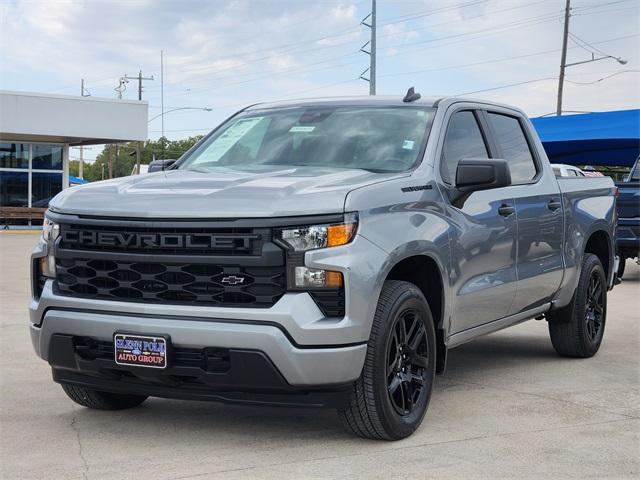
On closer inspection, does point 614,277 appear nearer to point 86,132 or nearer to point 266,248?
point 266,248

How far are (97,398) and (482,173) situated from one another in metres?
2.61

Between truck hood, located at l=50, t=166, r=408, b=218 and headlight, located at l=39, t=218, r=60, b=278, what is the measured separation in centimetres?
10

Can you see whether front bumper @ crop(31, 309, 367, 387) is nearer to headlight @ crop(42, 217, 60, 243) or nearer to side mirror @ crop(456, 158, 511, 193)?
headlight @ crop(42, 217, 60, 243)

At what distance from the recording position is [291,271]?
467cm

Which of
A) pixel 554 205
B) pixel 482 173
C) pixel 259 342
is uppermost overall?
pixel 482 173

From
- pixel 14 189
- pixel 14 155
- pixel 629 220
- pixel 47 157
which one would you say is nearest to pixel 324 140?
pixel 629 220

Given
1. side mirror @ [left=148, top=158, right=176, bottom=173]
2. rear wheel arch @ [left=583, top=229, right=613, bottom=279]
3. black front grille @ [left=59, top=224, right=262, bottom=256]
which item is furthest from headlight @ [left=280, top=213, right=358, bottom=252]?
rear wheel arch @ [left=583, top=229, right=613, bottom=279]

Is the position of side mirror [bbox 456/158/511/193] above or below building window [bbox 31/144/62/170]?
below

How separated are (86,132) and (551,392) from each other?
29598mm

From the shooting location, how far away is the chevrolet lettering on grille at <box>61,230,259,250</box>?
15.5ft

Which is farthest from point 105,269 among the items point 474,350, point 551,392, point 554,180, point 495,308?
point 474,350

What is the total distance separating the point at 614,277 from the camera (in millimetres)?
8797

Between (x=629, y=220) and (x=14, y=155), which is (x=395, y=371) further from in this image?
(x=14, y=155)

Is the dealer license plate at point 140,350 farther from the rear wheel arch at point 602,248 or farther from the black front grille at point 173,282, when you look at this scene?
the rear wheel arch at point 602,248
